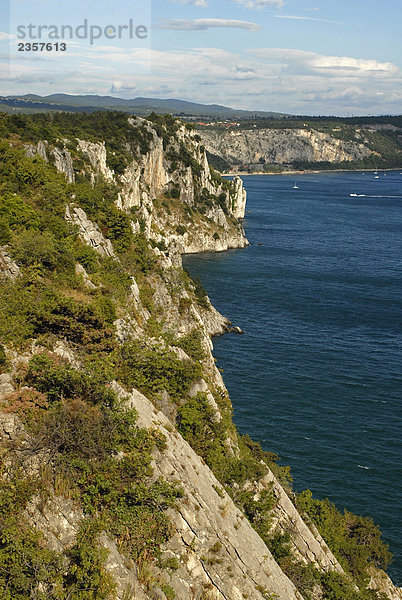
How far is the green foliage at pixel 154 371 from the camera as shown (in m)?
23.7

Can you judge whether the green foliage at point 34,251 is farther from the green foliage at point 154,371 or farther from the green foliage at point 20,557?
the green foliage at point 20,557

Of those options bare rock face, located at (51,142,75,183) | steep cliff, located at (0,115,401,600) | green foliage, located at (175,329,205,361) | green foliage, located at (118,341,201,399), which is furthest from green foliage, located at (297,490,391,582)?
bare rock face, located at (51,142,75,183)

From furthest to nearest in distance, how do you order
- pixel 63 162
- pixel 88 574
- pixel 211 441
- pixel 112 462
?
→ pixel 63 162
pixel 211 441
pixel 112 462
pixel 88 574

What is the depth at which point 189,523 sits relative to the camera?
52.7ft

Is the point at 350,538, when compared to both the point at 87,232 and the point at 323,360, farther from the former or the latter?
the point at 323,360

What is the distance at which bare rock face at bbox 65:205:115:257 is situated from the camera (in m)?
37.4

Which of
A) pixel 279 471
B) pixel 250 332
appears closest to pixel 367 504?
pixel 279 471

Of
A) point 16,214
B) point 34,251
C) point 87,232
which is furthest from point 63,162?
point 34,251

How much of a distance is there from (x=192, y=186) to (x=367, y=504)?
367ft

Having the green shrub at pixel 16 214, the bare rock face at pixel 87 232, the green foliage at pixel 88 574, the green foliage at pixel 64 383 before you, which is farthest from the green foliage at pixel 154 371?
the bare rock face at pixel 87 232

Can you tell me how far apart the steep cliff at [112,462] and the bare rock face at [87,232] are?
0.22m

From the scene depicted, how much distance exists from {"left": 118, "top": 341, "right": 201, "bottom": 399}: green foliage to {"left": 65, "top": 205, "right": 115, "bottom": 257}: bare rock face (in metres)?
13.9

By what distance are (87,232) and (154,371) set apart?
17.4 m

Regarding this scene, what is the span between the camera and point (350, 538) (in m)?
33.0
